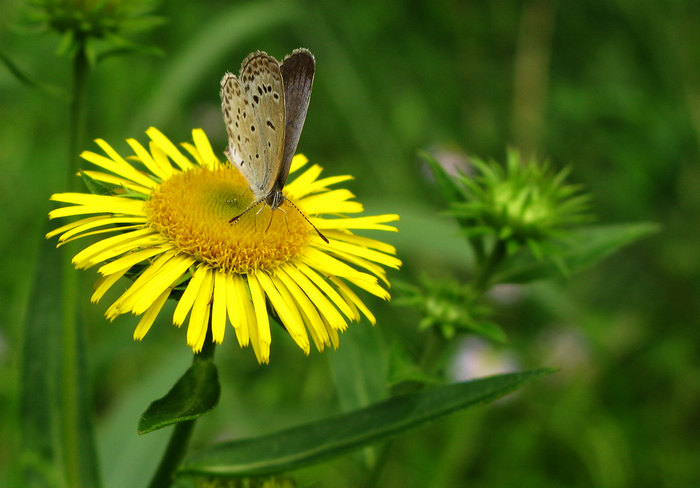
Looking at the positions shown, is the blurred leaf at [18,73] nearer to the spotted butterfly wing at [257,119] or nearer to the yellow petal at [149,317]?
the spotted butterfly wing at [257,119]

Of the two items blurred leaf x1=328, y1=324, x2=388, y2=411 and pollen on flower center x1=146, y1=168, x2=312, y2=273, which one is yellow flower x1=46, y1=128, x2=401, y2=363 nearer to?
pollen on flower center x1=146, y1=168, x2=312, y2=273

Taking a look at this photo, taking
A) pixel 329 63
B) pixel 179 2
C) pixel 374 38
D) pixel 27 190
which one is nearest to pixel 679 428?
pixel 329 63

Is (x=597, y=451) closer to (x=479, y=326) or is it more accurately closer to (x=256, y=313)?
(x=479, y=326)

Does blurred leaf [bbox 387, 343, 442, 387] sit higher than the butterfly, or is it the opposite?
the butterfly

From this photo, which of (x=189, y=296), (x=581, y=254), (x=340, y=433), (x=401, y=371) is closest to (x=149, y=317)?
(x=189, y=296)

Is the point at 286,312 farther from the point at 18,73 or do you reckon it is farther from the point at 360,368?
the point at 18,73

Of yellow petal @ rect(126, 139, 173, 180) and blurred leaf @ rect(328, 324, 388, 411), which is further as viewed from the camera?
blurred leaf @ rect(328, 324, 388, 411)

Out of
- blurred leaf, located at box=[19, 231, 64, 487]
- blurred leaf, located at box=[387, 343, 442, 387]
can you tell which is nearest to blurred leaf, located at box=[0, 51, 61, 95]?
blurred leaf, located at box=[19, 231, 64, 487]
